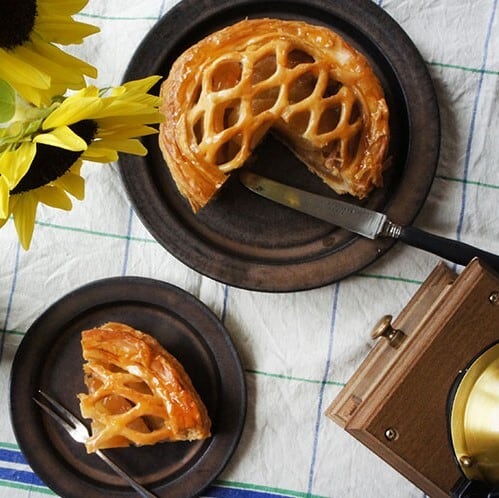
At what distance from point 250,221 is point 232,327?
0.14 meters

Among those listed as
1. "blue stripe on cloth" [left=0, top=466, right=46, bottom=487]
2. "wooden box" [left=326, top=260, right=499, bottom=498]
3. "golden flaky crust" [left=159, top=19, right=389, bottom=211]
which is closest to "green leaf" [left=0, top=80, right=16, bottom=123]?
"golden flaky crust" [left=159, top=19, right=389, bottom=211]

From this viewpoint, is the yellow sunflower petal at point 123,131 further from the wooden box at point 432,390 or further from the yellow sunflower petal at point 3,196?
the wooden box at point 432,390

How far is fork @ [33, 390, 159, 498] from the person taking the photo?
1.03 m

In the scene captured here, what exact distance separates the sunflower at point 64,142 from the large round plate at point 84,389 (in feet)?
1.14

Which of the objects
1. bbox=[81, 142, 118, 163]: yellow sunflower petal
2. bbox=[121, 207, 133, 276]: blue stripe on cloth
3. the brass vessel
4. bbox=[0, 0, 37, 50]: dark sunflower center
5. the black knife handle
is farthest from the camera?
bbox=[121, 207, 133, 276]: blue stripe on cloth

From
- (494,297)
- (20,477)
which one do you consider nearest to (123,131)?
(494,297)

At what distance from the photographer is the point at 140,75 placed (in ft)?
3.43

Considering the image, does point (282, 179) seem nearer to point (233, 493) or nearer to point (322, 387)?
point (322, 387)

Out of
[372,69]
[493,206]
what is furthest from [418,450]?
[372,69]

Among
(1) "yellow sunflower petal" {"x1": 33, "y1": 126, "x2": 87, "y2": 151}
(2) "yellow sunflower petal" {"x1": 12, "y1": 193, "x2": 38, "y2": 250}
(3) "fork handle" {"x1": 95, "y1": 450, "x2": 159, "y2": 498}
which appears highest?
(1) "yellow sunflower petal" {"x1": 33, "y1": 126, "x2": 87, "y2": 151}

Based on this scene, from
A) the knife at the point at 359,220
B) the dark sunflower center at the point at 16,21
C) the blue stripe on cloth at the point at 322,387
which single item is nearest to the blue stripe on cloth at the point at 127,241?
the knife at the point at 359,220

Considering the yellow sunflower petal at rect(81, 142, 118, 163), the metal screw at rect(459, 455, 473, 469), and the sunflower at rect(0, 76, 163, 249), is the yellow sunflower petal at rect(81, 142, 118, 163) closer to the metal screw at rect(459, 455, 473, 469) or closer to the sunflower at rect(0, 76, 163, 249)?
the sunflower at rect(0, 76, 163, 249)

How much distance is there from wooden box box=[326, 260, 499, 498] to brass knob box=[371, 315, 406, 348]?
63 millimetres

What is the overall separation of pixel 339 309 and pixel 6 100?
57cm
